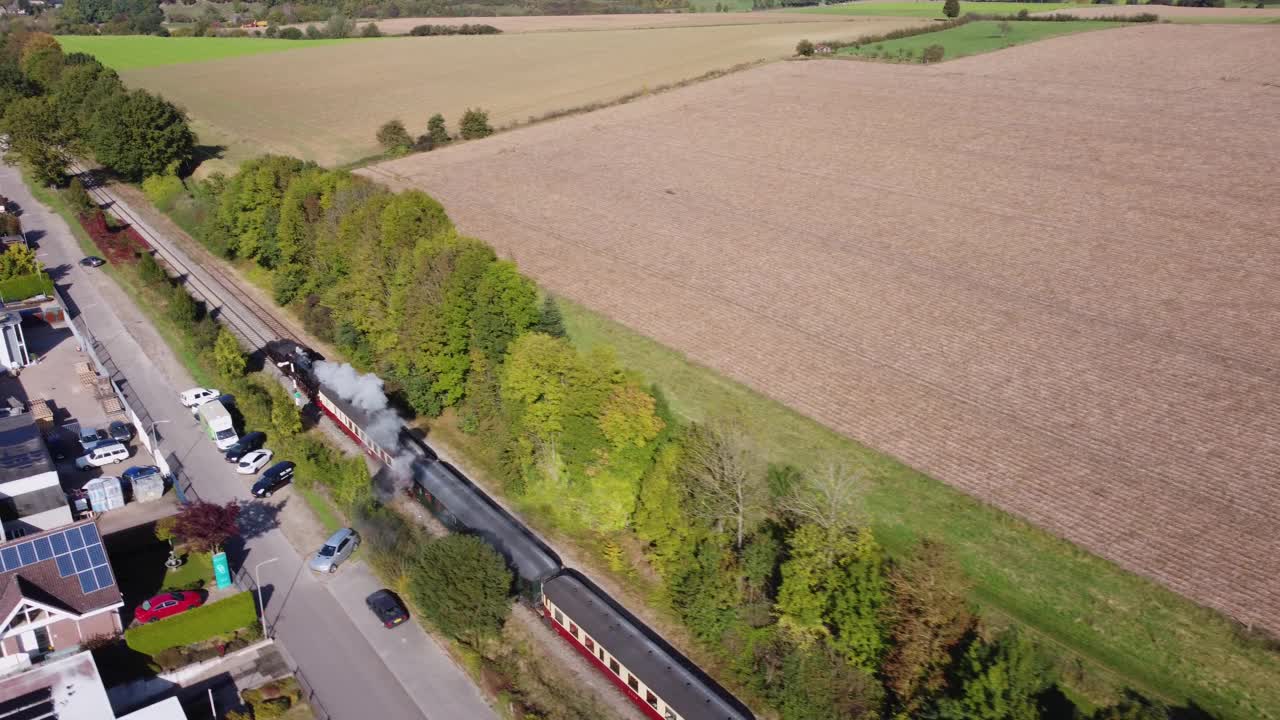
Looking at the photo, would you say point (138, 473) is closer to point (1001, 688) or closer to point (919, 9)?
point (1001, 688)

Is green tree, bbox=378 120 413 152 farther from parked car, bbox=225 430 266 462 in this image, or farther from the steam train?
the steam train

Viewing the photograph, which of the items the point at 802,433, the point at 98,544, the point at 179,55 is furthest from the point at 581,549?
the point at 179,55

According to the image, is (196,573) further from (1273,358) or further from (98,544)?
(1273,358)

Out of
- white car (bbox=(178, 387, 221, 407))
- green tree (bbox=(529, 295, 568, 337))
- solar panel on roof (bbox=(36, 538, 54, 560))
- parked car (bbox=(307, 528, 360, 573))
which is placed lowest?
parked car (bbox=(307, 528, 360, 573))

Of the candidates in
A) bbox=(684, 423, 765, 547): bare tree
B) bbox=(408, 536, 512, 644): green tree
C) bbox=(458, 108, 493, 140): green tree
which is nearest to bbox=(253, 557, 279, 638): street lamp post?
bbox=(408, 536, 512, 644): green tree

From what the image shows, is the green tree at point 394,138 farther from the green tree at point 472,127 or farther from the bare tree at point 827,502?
the bare tree at point 827,502

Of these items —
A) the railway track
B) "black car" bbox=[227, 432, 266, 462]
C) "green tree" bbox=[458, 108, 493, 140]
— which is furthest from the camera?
"green tree" bbox=[458, 108, 493, 140]

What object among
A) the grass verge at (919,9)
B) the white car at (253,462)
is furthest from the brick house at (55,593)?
the grass verge at (919,9)
